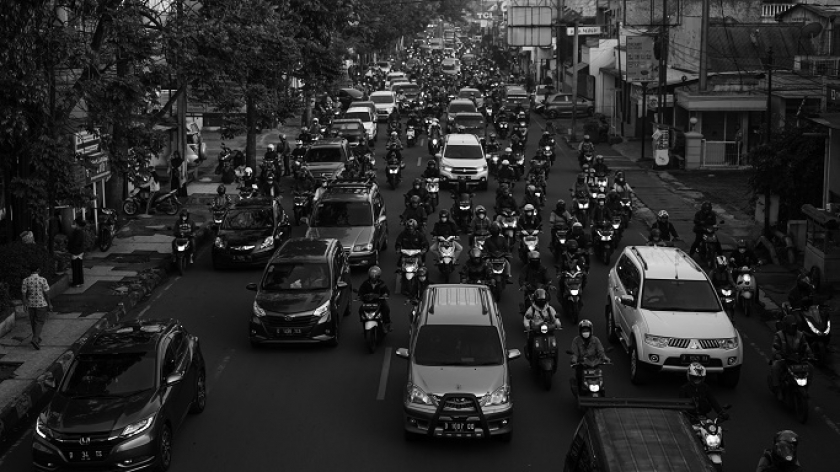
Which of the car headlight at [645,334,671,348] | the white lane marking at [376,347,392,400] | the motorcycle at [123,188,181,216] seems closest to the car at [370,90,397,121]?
the motorcycle at [123,188,181,216]

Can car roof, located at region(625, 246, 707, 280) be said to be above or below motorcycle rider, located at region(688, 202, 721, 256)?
above

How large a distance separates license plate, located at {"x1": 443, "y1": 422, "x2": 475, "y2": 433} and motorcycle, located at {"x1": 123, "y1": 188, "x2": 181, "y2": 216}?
21411 mm

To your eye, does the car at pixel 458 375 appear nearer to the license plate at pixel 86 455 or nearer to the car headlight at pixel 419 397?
the car headlight at pixel 419 397

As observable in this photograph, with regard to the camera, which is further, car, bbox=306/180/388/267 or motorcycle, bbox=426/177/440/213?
motorcycle, bbox=426/177/440/213

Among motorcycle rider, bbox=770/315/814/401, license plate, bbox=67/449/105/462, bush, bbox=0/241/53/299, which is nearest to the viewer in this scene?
license plate, bbox=67/449/105/462

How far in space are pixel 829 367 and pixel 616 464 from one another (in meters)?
10.4

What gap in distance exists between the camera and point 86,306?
23594 millimetres

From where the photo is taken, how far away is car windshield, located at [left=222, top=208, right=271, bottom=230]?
27.8m

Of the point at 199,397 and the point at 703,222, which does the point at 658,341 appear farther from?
the point at 703,222

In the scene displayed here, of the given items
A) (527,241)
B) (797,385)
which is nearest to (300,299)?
(527,241)

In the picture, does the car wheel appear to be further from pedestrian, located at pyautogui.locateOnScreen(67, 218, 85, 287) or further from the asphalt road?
pedestrian, located at pyautogui.locateOnScreen(67, 218, 85, 287)

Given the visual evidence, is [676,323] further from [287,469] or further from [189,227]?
[189,227]

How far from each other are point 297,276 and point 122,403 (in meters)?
6.65

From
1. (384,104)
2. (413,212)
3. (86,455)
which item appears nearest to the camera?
(86,455)
